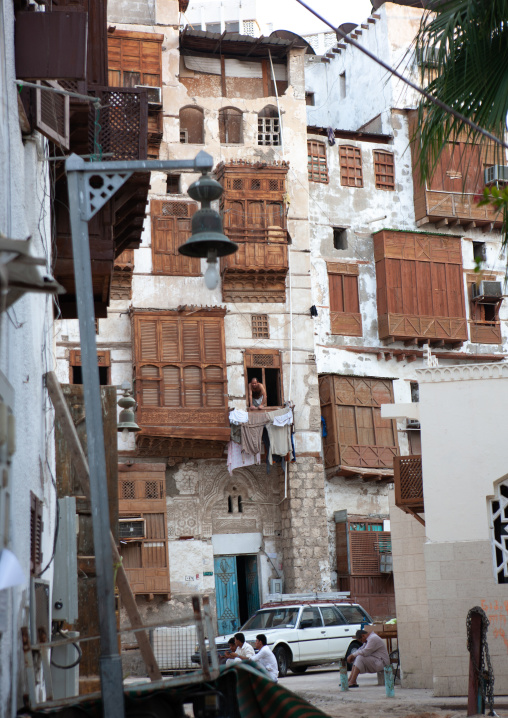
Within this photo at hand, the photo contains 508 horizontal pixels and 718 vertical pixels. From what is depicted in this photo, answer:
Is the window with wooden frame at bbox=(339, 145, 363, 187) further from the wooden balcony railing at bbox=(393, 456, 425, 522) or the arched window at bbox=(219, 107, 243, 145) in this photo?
the wooden balcony railing at bbox=(393, 456, 425, 522)

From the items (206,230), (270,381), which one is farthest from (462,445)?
(270,381)

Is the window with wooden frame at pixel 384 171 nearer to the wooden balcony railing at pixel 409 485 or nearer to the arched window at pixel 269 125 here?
the arched window at pixel 269 125

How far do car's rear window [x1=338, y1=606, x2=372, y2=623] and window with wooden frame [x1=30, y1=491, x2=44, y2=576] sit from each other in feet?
56.9

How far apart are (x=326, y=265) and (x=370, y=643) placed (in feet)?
49.1

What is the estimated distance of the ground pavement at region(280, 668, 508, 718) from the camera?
Answer: 1541cm

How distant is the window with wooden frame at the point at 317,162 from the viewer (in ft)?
111

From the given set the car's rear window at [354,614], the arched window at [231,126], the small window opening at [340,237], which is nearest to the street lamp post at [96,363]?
the car's rear window at [354,614]

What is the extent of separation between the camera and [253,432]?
30.0 metres

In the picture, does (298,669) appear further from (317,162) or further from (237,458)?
(317,162)

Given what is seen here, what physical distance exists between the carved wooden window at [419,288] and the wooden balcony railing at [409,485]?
12166 mm

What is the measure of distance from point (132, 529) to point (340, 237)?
11772 mm

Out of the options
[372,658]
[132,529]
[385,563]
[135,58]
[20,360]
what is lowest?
[372,658]

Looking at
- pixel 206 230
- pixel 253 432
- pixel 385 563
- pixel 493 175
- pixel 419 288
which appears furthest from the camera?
pixel 493 175

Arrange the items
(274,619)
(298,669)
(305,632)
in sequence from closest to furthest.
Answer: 1. (305,632)
2. (298,669)
3. (274,619)
